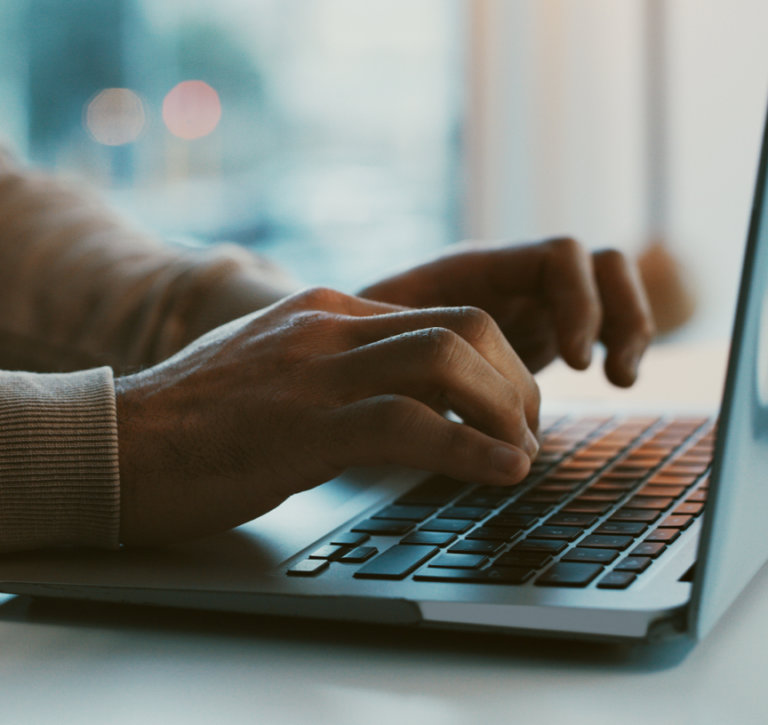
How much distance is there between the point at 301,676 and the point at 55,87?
10.8 ft

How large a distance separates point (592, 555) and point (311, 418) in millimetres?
141

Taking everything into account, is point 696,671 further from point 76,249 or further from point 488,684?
point 76,249

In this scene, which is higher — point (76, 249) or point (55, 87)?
point (55, 87)

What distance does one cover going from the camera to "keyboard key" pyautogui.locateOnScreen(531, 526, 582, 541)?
0.46 meters

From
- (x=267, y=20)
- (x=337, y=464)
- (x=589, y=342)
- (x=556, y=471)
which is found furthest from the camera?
(x=267, y=20)

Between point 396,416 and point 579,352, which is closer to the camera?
point 396,416

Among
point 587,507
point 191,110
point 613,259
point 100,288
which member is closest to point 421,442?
point 587,507

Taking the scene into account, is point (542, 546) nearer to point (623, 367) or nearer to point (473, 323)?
point (473, 323)

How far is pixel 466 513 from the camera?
20.2 inches

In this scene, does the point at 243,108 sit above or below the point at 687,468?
above

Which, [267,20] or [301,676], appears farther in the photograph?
[267,20]

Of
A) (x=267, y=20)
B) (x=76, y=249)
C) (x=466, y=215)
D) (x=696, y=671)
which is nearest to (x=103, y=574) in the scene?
(x=696, y=671)

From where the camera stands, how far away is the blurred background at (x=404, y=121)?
8.72 feet

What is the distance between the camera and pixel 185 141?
11.2 feet
